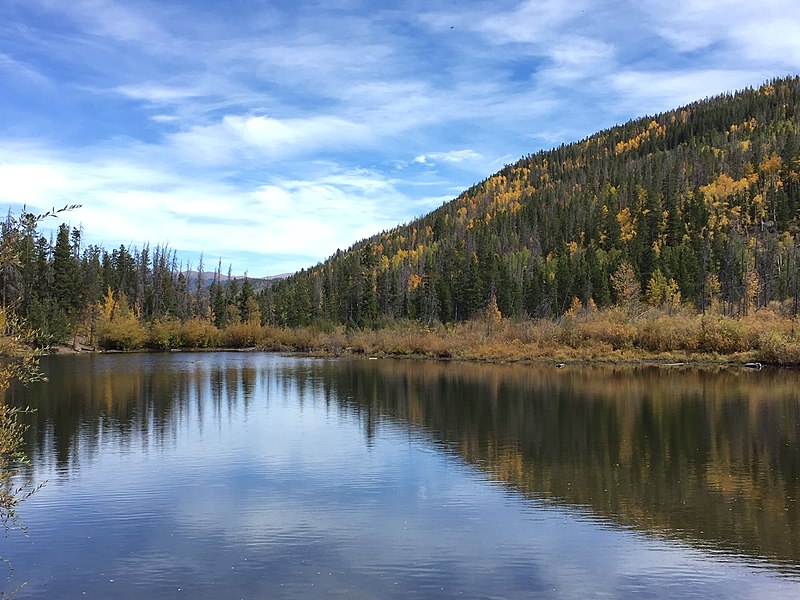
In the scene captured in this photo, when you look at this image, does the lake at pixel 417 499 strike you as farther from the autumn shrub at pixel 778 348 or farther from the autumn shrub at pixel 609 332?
the autumn shrub at pixel 609 332

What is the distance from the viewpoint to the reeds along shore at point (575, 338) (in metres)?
59.3

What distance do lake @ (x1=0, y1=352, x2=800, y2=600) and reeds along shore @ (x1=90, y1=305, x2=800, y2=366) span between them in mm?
23795

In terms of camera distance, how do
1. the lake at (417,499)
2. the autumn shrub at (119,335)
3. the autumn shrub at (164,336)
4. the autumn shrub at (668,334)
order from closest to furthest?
1. the lake at (417,499)
2. the autumn shrub at (668,334)
3. the autumn shrub at (119,335)
4. the autumn shrub at (164,336)

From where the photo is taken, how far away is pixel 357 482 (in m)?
20.5

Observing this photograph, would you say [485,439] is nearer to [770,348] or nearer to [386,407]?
[386,407]

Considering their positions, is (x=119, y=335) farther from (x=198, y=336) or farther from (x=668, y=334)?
(x=668, y=334)

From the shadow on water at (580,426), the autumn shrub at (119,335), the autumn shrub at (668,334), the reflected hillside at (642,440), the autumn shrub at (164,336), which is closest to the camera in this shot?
the reflected hillside at (642,440)

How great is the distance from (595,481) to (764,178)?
13858 cm

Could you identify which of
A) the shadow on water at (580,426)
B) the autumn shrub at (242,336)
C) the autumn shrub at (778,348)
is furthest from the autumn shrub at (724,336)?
the autumn shrub at (242,336)

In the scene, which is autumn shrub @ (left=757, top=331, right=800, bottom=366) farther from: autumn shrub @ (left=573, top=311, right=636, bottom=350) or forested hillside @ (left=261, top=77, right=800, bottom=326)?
forested hillside @ (left=261, top=77, right=800, bottom=326)

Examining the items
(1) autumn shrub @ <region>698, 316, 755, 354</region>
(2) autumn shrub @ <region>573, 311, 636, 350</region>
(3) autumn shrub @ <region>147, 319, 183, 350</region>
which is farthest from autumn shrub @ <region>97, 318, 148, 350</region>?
(1) autumn shrub @ <region>698, 316, 755, 354</region>

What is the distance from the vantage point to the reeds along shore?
59312 mm

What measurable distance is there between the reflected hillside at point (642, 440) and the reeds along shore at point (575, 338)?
375 inches

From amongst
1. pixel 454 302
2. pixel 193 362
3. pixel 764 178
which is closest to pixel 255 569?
pixel 193 362
